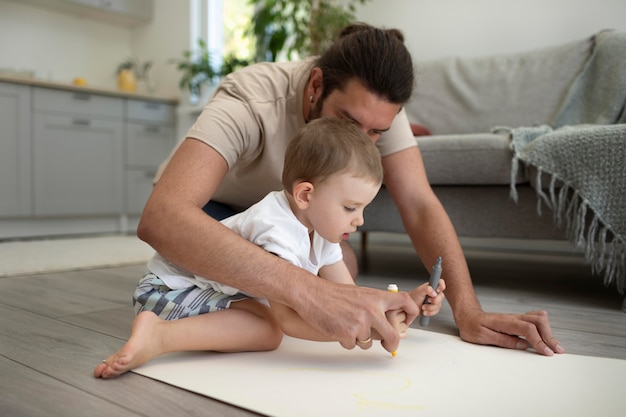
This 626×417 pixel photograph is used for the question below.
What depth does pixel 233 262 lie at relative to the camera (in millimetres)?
875

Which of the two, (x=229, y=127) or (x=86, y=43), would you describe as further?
(x=86, y=43)

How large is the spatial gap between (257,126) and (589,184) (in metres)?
0.94

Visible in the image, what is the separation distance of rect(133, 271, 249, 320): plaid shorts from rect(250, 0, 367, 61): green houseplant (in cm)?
206

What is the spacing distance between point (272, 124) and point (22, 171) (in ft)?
8.82

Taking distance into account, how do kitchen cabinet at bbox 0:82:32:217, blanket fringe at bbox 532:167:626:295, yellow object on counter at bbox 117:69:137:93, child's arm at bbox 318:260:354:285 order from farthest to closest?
yellow object on counter at bbox 117:69:137:93
kitchen cabinet at bbox 0:82:32:217
blanket fringe at bbox 532:167:626:295
child's arm at bbox 318:260:354:285

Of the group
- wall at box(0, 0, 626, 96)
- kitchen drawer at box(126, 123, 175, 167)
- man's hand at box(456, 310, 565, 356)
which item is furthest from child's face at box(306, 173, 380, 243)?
kitchen drawer at box(126, 123, 175, 167)

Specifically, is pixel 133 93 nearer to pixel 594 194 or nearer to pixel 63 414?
pixel 594 194

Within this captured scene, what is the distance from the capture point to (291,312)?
0.88 m

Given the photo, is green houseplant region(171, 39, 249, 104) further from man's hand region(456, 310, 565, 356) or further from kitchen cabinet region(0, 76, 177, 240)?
man's hand region(456, 310, 565, 356)

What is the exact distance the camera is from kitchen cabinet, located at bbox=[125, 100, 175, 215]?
12.8 ft

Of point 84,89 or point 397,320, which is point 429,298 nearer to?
point 397,320

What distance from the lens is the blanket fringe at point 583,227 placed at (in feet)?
4.99

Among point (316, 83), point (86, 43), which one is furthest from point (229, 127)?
point (86, 43)

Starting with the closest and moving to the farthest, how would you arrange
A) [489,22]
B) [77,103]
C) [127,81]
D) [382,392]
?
1. [382,392]
2. [489,22]
3. [77,103]
4. [127,81]
